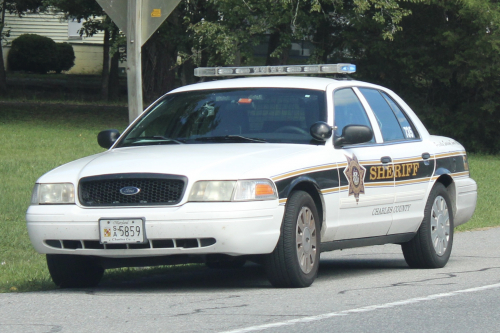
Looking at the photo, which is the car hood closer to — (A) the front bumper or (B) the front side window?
(A) the front bumper

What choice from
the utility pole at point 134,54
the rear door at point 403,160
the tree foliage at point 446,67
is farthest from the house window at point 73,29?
the rear door at point 403,160

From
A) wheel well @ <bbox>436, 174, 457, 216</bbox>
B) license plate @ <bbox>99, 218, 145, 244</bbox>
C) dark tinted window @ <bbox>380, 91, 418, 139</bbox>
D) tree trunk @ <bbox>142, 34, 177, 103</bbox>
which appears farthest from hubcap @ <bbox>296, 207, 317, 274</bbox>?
tree trunk @ <bbox>142, 34, 177, 103</bbox>

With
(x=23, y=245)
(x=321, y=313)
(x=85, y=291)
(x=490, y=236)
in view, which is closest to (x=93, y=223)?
(x=85, y=291)

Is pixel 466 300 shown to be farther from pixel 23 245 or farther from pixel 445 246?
pixel 23 245

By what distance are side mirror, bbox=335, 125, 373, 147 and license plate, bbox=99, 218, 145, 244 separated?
6.28 feet

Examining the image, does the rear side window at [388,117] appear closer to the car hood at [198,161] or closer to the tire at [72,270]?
the car hood at [198,161]

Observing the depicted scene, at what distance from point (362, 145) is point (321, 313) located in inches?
94.3

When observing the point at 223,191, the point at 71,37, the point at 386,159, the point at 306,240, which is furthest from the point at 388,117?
Answer: the point at 71,37

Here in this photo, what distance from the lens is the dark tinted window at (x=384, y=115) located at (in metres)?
8.54

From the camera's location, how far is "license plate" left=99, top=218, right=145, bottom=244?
6.50m

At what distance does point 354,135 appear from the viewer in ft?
24.7

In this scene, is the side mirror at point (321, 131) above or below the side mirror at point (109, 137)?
above

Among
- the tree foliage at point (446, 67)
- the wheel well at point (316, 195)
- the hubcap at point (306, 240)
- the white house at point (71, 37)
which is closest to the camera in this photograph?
the hubcap at point (306, 240)

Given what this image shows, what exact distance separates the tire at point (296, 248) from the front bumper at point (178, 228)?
0.40ft
